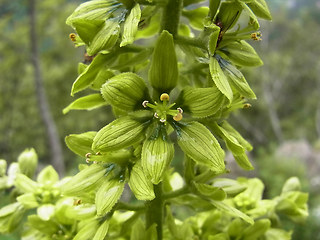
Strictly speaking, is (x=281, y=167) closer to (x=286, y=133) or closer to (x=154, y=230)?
(x=154, y=230)

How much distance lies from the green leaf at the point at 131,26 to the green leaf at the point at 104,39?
45mm

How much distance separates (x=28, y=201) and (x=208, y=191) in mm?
956

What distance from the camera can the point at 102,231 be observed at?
59.8 inches

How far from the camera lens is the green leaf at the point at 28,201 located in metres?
1.94

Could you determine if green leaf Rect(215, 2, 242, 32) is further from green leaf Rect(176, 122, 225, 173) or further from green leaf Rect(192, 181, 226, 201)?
green leaf Rect(192, 181, 226, 201)

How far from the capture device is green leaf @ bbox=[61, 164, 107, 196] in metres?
1.50

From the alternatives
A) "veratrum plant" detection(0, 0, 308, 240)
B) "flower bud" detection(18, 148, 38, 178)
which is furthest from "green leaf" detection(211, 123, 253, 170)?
"flower bud" detection(18, 148, 38, 178)

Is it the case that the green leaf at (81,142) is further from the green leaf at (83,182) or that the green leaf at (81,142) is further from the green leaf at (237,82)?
the green leaf at (237,82)

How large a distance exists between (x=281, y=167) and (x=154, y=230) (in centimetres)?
1128

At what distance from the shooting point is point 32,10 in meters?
12.6

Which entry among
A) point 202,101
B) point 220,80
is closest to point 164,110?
point 202,101

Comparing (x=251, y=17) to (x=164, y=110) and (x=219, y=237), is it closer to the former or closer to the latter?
(x=164, y=110)

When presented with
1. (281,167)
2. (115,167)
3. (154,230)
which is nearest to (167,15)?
(115,167)

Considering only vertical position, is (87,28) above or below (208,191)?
above
